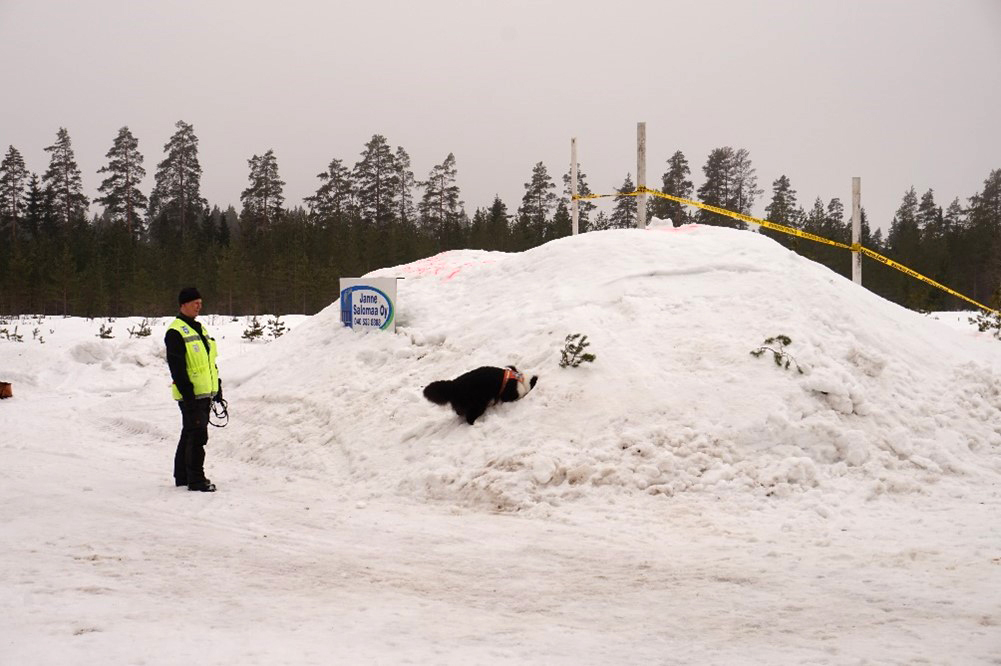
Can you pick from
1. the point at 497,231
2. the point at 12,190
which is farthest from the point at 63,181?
Answer: the point at 497,231

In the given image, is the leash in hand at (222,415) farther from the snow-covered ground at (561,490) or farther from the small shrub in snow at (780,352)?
the small shrub in snow at (780,352)

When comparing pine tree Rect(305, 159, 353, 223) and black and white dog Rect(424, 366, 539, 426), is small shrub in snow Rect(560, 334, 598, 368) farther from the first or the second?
pine tree Rect(305, 159, 353, 223)

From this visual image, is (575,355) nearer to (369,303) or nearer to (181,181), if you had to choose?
(369,303)

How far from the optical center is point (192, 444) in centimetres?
683

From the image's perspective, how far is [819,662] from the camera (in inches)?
128

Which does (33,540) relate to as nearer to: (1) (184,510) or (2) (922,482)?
(1) (184,510)

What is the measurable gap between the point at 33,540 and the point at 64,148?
212ft

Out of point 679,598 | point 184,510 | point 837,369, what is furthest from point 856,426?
point 184,510

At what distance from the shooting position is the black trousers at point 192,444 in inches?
267

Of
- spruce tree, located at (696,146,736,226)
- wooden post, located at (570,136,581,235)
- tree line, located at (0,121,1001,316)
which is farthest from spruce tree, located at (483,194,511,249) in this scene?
wooden post, located at (570,136,581,235)

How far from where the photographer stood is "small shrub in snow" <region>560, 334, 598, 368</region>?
795 cm

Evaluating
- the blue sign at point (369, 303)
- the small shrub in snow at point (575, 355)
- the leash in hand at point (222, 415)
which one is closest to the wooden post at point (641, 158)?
the blue sign at point (369, 303)

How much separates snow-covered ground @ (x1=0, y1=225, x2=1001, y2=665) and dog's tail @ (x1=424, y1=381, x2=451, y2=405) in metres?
0.12

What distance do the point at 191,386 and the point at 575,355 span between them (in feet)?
13.1
